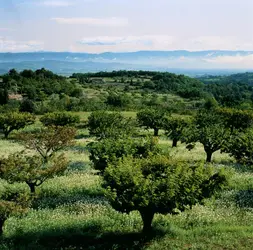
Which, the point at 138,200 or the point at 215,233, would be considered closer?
the point at 138,200

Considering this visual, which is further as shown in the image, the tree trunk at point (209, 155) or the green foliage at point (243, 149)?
the tree trunk at point (209, 155)

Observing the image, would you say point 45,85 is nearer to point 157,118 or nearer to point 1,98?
point 1,98

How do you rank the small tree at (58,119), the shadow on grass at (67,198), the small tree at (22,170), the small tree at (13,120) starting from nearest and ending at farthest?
1. the small tree at (22,170)
2. the shadow on grass at (67,198)
3. the small tree at (13,120)
4. the small tree at (58,119)

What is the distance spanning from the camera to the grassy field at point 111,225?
16781mm

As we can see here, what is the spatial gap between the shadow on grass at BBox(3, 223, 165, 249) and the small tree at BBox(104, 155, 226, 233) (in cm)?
92

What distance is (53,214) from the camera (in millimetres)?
20922

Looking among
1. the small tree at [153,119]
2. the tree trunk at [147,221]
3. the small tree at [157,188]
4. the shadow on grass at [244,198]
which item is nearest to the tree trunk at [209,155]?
the shadow on grass at [244,198]

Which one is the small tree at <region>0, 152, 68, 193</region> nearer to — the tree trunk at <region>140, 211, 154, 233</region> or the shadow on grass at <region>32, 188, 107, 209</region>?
the shadow on grass at <region>32, 188, 107, 209</region>

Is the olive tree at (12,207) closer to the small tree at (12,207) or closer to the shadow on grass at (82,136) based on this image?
the small tree at (12,207)

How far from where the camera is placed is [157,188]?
1653 cm

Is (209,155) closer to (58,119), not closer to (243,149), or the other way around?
(243,149)

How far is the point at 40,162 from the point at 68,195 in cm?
313

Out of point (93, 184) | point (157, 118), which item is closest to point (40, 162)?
point (93, 184)

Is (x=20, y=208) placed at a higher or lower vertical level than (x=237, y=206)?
higher
